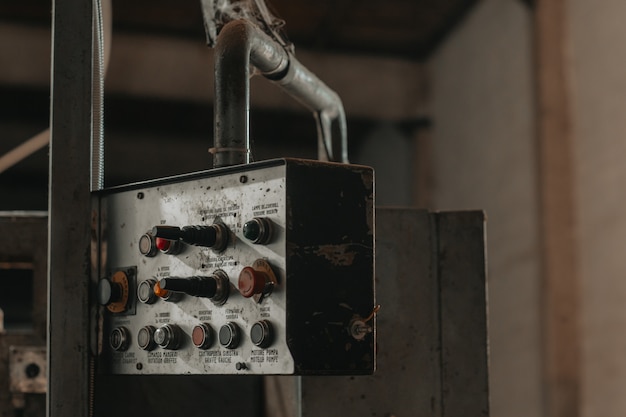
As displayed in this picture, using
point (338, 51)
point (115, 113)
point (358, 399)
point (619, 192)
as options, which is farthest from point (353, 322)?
point (115, 113)

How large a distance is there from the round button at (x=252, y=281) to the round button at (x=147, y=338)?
0.24m

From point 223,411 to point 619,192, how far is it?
2.30m

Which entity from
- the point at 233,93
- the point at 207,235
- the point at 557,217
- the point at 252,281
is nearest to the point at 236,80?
the point at 233,93

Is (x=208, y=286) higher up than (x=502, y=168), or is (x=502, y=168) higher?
(x=502, y=168)

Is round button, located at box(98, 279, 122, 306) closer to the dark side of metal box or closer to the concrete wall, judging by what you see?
the dark side of metal box

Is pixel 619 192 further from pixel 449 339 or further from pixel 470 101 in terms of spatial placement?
pixel 449 339

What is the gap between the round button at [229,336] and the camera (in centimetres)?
137

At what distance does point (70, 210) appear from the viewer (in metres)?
1.57

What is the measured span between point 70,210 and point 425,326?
0.70 m

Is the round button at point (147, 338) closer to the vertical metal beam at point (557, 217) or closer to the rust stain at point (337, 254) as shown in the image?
the rust stain at point (337, 254)

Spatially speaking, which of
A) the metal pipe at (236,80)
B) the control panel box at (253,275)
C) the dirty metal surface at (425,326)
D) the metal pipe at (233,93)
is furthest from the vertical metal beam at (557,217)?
the control panel box at (253,275)

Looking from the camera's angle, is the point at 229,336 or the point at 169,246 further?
the point at 169,246

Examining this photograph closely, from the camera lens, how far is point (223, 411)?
1921mm

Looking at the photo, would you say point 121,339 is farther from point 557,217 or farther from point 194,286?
point 557,217
